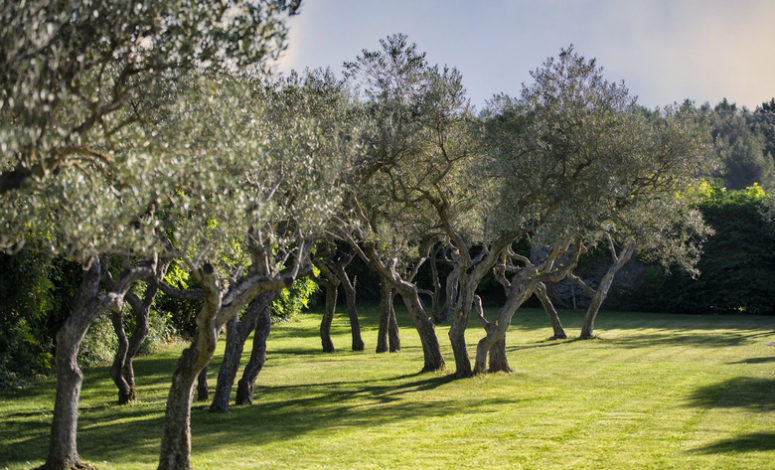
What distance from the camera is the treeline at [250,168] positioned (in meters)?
7.66

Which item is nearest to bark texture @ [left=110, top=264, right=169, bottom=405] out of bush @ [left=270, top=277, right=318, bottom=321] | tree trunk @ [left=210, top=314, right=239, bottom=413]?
tree trunk @ [left=210, top=314, right=239, bottom=413]

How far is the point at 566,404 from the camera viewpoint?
16.3 metres

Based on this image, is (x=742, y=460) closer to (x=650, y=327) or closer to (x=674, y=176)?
(x=674, y=176)

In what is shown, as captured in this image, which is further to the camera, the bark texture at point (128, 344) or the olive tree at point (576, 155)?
the olive tree at point (576, 155)

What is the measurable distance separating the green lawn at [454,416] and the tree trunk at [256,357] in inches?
A: 15.8

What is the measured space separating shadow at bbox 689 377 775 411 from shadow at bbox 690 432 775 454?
2.97 meters

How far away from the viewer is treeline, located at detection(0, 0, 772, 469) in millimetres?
7664

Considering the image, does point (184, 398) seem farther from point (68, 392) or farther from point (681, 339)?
point (681, 339)

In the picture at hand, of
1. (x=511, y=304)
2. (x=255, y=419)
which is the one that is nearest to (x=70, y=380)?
(x=255, y=419)

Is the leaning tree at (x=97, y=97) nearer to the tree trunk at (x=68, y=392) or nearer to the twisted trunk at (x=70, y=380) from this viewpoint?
the twisted trunk at (x=70, y=380)

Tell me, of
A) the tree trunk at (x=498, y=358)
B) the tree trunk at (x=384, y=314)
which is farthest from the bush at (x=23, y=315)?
the tree trunk at (x=498, y=358)

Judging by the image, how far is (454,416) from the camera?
15242 mm

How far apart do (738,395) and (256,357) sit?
37.6ft

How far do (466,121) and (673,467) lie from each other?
10165mm
